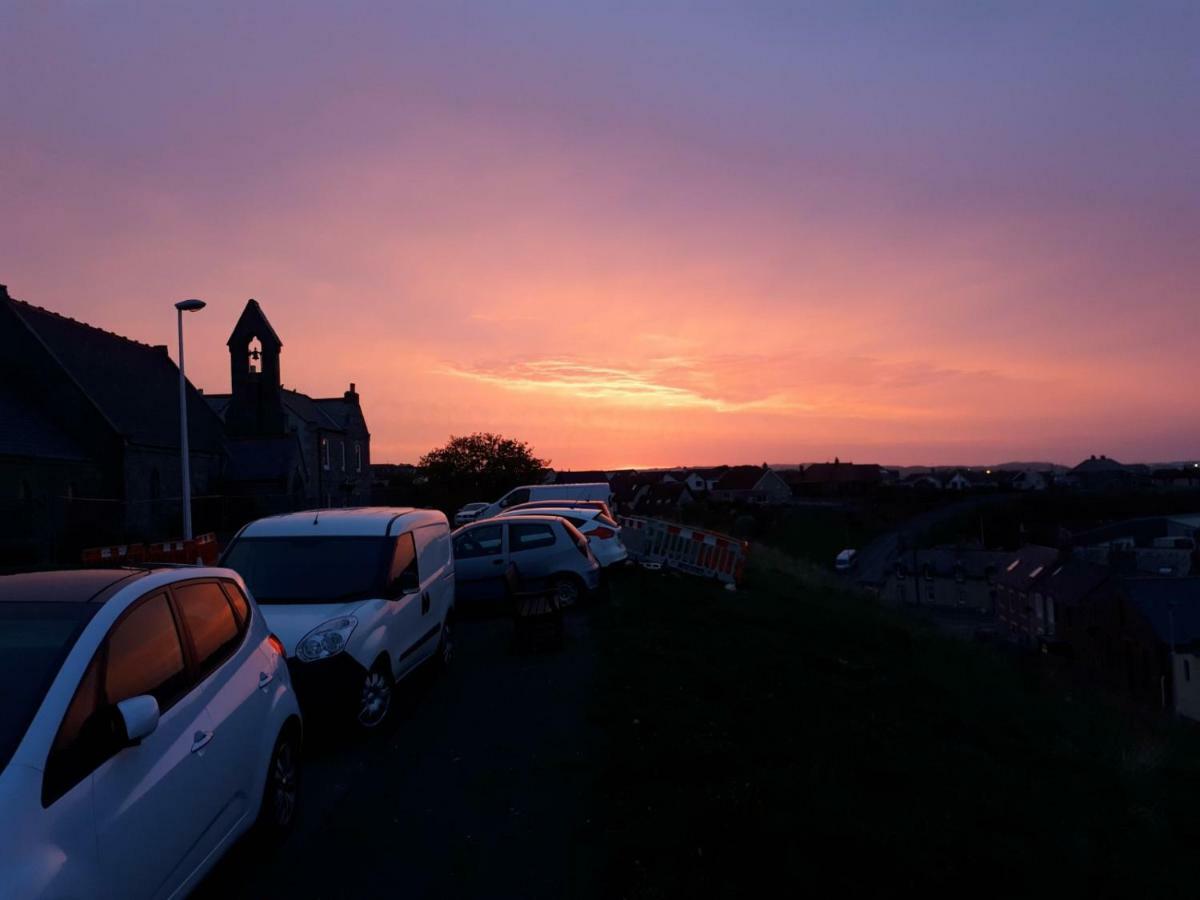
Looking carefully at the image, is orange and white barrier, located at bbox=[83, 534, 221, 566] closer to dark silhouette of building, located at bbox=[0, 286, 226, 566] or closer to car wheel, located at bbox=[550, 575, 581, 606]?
dark silhouette of building, located at bbox=[0, 286, 226, 566]

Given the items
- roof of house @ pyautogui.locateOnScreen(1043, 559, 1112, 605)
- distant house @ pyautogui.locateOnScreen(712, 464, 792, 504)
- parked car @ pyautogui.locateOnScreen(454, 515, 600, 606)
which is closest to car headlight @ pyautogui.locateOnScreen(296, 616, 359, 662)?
parked car @ pyautogui.locateOnScreen(454, 515, 600, 606)

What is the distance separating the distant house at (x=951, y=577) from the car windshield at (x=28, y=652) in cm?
6437

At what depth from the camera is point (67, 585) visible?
4523 mm

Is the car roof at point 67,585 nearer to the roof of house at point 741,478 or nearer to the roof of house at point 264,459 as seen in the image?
the roof of house at point 264,459

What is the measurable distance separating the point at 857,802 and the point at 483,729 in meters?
3.51

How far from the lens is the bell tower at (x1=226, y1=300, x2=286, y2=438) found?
5109cm

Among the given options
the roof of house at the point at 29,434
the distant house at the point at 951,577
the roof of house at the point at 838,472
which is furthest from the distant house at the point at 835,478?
the roof of house at the point at 29,434

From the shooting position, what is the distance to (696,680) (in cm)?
1013

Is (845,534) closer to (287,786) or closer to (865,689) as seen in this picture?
(865,689)

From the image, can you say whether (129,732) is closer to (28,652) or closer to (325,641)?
(28,652)

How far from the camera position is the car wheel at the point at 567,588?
16094 millimetres

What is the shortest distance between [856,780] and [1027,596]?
182ft

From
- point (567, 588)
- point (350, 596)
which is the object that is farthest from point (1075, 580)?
point (350, 596)

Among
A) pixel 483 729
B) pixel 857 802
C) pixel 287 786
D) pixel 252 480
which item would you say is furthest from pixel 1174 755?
pixel 252 480
